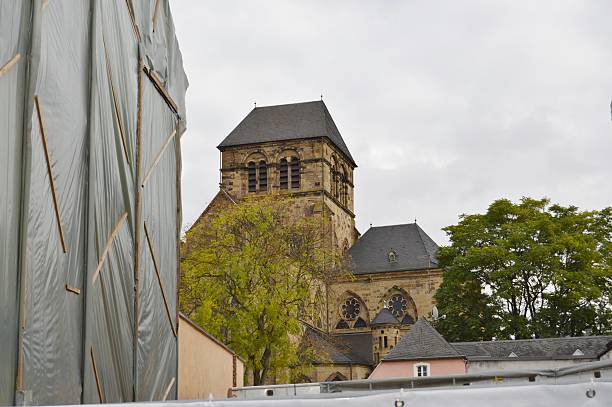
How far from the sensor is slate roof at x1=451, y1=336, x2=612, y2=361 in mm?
39156

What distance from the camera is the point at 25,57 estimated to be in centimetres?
866

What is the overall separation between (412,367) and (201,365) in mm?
20673

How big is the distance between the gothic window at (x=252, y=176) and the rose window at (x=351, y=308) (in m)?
9.57

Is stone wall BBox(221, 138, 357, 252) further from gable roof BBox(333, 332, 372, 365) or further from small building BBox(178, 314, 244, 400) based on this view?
small building BBox(178, 314, 244, 400)

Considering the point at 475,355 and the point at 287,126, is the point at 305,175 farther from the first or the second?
the point at 475,355

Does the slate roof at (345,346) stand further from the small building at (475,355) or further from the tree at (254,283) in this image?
the tree at (254,283)

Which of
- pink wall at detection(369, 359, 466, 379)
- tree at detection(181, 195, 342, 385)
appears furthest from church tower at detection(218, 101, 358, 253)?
tree at detection(181, 195, 342, 385)

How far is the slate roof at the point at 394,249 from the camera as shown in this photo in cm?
6225

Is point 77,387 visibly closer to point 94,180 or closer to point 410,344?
point 94,180

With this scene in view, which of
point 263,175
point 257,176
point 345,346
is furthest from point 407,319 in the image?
point 257,176

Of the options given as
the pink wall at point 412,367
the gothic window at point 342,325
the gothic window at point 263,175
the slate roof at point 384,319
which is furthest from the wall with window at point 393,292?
the pink wall at point 412,367

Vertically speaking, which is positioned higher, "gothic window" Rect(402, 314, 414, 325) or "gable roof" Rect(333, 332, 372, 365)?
"gothic window" Rect(402, 314, 414, 325)

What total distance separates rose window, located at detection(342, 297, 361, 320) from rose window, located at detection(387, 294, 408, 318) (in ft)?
6.77

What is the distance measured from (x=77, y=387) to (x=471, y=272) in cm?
3868
